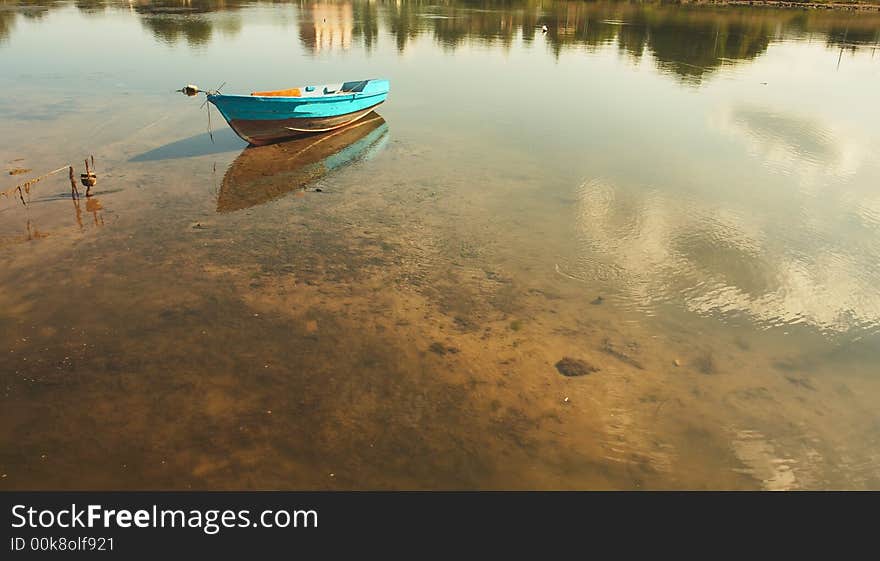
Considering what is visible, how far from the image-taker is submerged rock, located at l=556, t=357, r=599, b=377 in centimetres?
1017

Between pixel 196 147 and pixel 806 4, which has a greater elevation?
pixel 806 4

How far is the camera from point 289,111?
21328 millimetres

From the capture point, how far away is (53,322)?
10.9m

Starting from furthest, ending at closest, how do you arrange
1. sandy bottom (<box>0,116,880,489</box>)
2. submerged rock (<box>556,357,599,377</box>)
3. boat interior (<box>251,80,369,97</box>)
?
1. boat interior (<box>251,80,369,97</box>)
2. submerged rock (<box>556,357,599,377</box>)
3. sandy bottom (<box>0,116,880,489</box>)

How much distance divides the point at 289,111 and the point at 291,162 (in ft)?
6.73

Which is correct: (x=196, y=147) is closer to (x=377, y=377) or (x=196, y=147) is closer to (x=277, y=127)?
(x=277, y=127)

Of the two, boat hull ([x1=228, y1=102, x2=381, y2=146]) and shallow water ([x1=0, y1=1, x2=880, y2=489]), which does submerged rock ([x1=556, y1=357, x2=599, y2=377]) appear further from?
boat hull ([x1=228, y1=102, x2=381, y2=146])

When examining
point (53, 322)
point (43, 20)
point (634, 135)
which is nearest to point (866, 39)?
point (634, 135)

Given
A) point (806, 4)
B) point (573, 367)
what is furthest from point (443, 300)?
point (806, 4)

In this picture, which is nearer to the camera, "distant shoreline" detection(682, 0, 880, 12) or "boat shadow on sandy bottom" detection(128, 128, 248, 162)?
"boat shadow on sandy bottom" detection(128, 128, 248, 162)

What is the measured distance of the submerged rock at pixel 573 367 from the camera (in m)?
10.2

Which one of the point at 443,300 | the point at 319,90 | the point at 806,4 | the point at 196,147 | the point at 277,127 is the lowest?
the point at 443,300

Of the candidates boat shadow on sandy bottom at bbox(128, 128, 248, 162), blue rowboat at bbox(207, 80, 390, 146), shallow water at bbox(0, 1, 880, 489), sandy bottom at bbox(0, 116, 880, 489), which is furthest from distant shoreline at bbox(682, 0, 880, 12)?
sandy bottom at bbox(0, 116, 880, 489)

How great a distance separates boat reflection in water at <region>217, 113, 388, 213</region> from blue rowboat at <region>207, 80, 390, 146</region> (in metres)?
0.48
